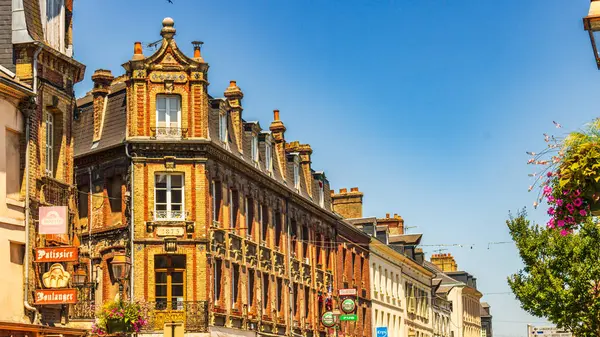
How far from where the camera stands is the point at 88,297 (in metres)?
40.0

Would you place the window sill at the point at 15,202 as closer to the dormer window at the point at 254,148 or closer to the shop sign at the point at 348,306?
the dormer window at the point at 254,148

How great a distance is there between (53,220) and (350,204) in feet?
→ 142

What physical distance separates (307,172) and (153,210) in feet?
50.6

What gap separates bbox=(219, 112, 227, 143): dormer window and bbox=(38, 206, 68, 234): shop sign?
15783 millimetres

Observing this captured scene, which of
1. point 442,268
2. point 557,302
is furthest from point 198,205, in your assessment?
point 442,268

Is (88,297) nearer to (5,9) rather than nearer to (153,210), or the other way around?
(153,210)

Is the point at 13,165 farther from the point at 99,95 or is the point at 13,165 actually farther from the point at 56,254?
the point at 99,95

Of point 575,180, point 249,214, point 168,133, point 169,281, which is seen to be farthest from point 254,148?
point 575,180

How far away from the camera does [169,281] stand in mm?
38812

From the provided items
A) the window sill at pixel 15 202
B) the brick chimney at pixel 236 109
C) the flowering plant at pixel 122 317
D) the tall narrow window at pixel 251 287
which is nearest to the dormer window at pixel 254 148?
the brick chimney at pixel 236 109

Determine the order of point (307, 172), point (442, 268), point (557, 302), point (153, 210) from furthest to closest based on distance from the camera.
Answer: point (442, 268) → point (307, 172) → point (557, 302) → point (153, 210)

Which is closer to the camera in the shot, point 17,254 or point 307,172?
point 17,254

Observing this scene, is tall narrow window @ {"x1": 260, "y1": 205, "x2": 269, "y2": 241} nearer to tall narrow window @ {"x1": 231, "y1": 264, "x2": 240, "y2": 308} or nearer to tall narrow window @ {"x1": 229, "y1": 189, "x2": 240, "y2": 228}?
tall narrow window @ {"x1": 229, "y1": 189, "x2": 240, "y2": 228}

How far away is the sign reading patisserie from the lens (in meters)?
25.9
